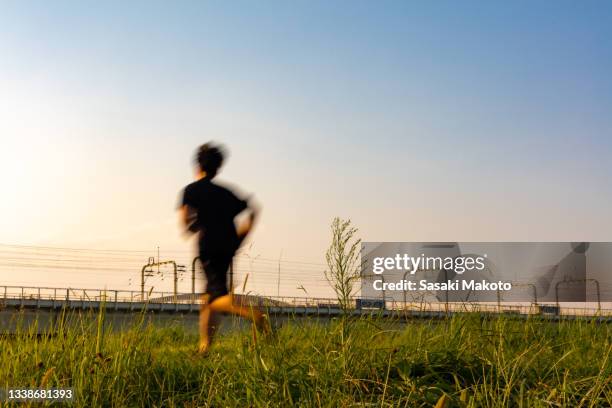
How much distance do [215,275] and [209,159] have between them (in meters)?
1.26

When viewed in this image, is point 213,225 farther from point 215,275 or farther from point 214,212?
point 215,275

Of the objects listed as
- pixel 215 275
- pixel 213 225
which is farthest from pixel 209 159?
pixel 215 275

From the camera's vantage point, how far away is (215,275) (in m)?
7.16

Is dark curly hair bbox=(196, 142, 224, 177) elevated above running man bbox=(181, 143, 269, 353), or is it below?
above

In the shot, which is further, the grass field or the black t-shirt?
the black t-shirt

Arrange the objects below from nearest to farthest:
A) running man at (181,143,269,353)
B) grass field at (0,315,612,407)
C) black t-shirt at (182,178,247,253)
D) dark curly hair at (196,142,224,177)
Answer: grass field at (0,315,612,407) < running man at (181,143,269,353) < black t-shirt at (182,178,247,253) < dark curly hair at (196,142,224,177)

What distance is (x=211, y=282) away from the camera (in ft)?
23.5

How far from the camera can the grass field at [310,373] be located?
439 centimetres

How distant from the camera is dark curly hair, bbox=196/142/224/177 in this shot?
7656 mm

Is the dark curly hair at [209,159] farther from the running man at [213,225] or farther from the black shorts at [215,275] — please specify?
the black shorts at [215,275]

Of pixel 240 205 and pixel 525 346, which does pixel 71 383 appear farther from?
pixel 525 346

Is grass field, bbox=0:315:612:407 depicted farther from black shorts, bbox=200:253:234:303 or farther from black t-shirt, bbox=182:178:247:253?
black t-shirt, bbox=182:178:247:253

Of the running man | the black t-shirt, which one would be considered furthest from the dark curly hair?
the black t-shirt

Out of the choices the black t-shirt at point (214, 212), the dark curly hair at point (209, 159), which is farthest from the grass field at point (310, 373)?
the dark curly hair at point (209, 159)
